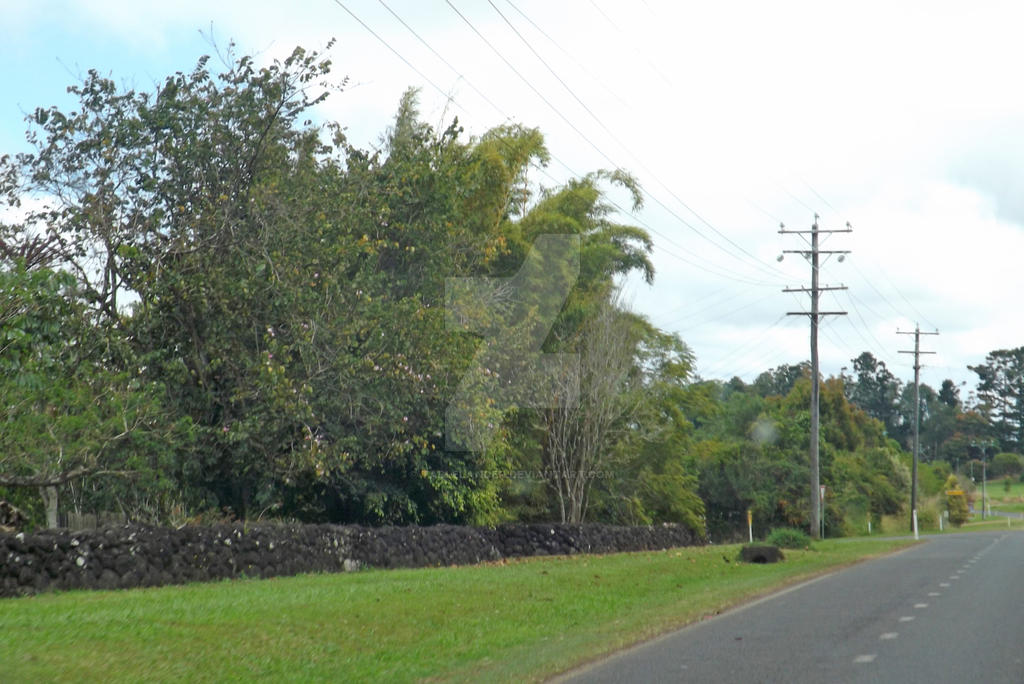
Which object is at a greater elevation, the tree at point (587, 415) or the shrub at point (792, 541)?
the tree at point (587, 415)

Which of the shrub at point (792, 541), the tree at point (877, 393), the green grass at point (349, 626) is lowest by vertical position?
the green grass at point (349, 626)

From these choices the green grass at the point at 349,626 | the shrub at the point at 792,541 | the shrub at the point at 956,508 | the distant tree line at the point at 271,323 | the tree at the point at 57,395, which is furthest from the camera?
the shrub at the point at 956,508

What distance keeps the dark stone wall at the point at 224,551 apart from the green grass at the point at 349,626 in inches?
25.2

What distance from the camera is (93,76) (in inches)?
883

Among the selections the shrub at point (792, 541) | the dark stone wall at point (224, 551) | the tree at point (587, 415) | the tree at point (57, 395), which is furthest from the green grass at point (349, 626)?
the shrub at point (792, 541)

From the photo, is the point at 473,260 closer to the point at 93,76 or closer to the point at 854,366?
the point at 93,76

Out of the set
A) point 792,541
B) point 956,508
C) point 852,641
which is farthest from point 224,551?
point 956,508

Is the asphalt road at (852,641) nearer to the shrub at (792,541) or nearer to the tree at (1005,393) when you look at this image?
the shrub at (792,541)

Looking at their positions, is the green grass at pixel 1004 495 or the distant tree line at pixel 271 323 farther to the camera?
the green grass at pixel 1004 495

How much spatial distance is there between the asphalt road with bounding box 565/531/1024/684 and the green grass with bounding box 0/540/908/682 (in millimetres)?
734

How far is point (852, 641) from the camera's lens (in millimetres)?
12508

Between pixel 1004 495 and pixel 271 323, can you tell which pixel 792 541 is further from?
pixel 1004 495

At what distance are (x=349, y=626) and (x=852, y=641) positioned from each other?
5.75m

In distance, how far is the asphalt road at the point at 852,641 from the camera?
33.9ft
